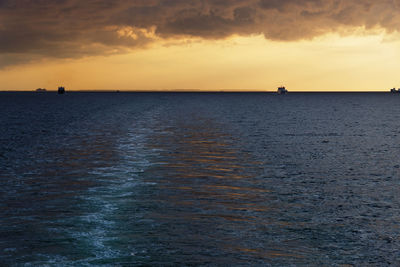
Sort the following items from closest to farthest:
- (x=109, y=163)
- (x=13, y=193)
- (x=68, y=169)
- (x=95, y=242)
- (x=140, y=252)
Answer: (x=140, y=252) → (x=95, y=242) → (x=13, y=193) → (x=68, y=169) → (x=109, y=163)

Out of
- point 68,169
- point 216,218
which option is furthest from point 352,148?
point 216,218

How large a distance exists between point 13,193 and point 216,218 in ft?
26.2

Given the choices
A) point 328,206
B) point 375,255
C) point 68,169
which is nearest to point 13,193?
point 68,169

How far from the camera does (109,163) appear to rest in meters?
24.8

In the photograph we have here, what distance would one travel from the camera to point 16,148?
1261 inches

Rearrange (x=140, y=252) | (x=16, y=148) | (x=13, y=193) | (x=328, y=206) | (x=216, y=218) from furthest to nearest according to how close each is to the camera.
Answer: (x=16, y=148) < (x=13, y=193) < (x=328, y=206) < (x=216, y=218) < (x=140, y=252)

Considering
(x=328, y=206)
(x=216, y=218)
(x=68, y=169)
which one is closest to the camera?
(x=216, y=218)

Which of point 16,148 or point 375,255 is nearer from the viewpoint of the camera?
point 375,255

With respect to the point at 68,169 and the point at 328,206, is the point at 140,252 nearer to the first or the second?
the point at 328,206

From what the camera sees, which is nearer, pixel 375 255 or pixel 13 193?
pixel 375 255

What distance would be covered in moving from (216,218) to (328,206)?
14.1ft

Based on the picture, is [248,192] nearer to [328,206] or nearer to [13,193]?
[328,206]

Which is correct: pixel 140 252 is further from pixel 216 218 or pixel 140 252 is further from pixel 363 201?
pixel 363 201

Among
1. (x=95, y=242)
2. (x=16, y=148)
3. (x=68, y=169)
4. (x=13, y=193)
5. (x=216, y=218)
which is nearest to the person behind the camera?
(x=95, y=242)
